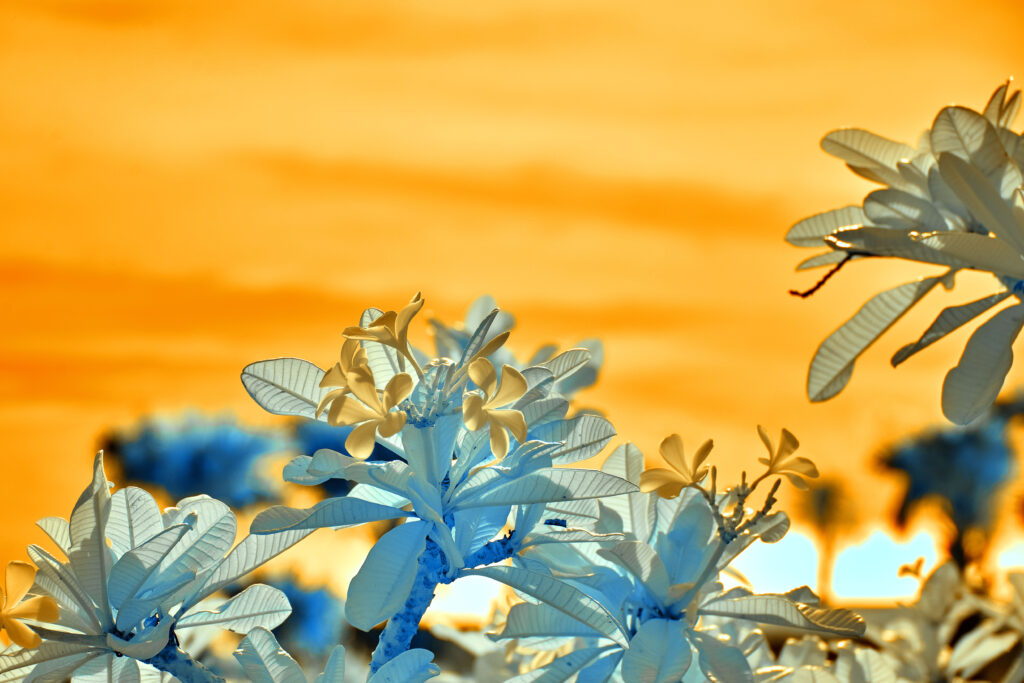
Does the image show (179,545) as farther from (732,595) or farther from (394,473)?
(732,595)

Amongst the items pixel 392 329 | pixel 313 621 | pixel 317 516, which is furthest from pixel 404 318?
pixel 313 621

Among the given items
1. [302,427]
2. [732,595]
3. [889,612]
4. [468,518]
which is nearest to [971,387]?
[732,595]

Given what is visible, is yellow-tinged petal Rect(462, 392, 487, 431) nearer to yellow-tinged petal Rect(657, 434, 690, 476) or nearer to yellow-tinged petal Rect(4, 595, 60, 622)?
yellow-tinged petal Rect(657, 434, 690, 476)

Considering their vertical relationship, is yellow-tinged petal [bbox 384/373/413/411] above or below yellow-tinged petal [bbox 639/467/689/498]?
above

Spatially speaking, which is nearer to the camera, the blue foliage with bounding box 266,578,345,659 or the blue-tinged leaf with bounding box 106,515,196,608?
the blue-tinged leaf with bounding box 106,515,196,608

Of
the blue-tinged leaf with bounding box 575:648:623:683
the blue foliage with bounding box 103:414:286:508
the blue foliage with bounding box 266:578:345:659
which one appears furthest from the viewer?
the blue foliage with bounding box 266:578:345:659

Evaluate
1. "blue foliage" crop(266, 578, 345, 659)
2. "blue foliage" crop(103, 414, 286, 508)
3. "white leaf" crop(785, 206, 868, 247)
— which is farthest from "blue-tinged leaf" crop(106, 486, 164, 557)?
"blue foliage" crop(266, 578, 345, 659)
